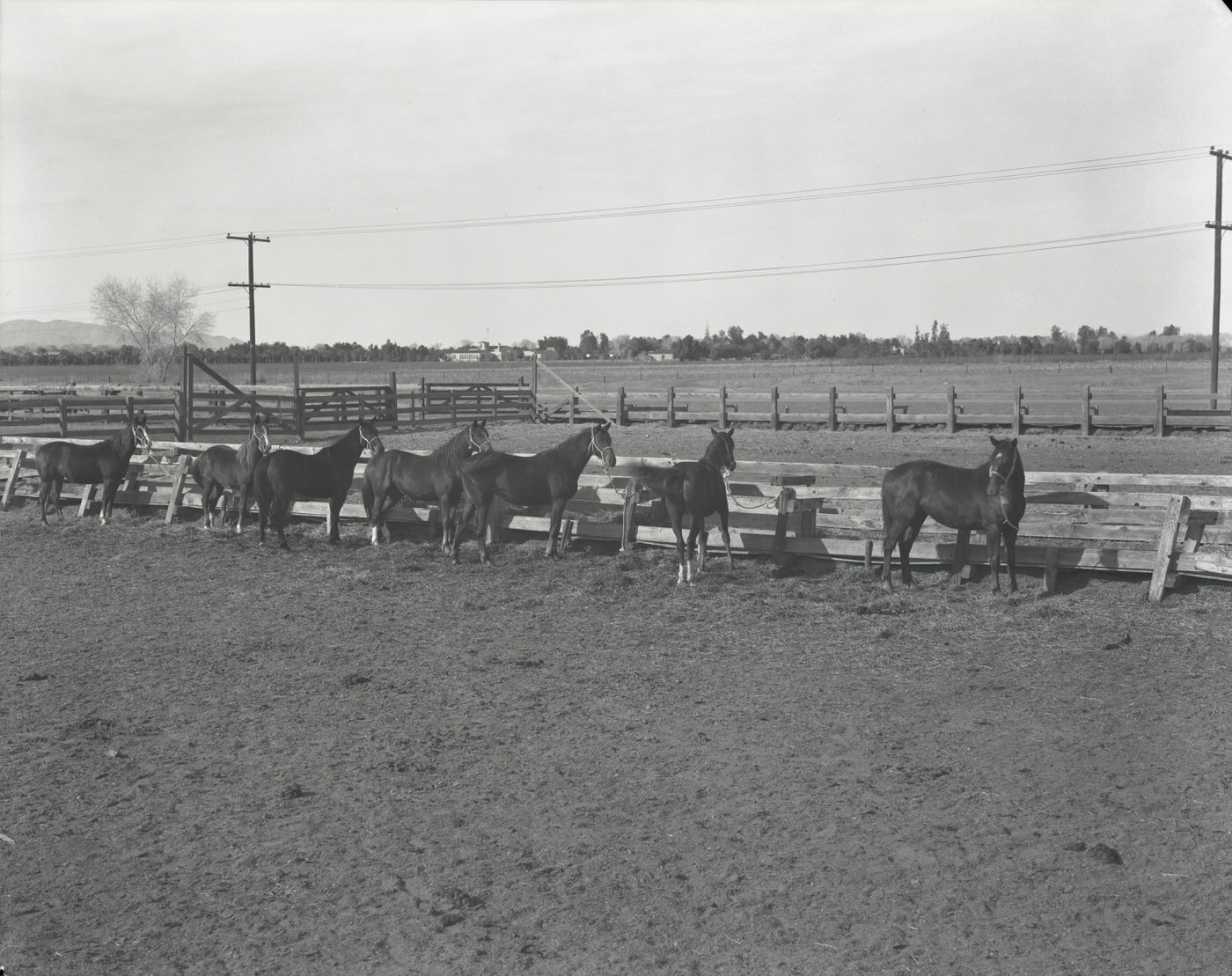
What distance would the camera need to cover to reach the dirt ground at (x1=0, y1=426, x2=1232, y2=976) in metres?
4.14

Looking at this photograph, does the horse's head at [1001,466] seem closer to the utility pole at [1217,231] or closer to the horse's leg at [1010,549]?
the horse's leg at [1010,549]

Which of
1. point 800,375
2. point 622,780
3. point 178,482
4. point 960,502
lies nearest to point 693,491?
point 960,502

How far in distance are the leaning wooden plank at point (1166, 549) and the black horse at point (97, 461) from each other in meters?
13.0

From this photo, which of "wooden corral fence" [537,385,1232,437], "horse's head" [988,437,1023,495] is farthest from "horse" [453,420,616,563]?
"wooden corral fence" [537,385,1232,437]

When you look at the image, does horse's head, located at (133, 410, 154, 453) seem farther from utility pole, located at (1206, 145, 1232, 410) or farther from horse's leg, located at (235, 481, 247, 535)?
utility pole, located at (1206, 145, 1232, 410)

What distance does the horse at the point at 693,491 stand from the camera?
10773mm

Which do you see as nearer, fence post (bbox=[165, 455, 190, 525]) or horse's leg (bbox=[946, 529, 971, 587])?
horse's leg (bbox=[946, 529, 971, 587])

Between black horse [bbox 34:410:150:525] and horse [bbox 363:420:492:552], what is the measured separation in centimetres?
443

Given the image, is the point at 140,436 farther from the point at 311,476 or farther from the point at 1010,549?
the point at 1010,549

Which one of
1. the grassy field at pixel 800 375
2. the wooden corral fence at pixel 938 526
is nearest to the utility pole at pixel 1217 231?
the grassy field at pixel 800 375

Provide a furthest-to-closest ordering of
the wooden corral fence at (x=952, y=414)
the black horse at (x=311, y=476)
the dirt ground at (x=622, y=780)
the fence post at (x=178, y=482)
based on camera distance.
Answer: the wooden corral fence at (x=952, y=414)
the fence post at (x=178, y=482)
the black horse at (x=311, y=476)
the dirt ground at (x=622, y=780)

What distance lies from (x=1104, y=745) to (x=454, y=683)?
4171 millimetres

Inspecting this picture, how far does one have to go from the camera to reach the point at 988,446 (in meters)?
23.1

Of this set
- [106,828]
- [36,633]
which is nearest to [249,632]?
[36,633]
